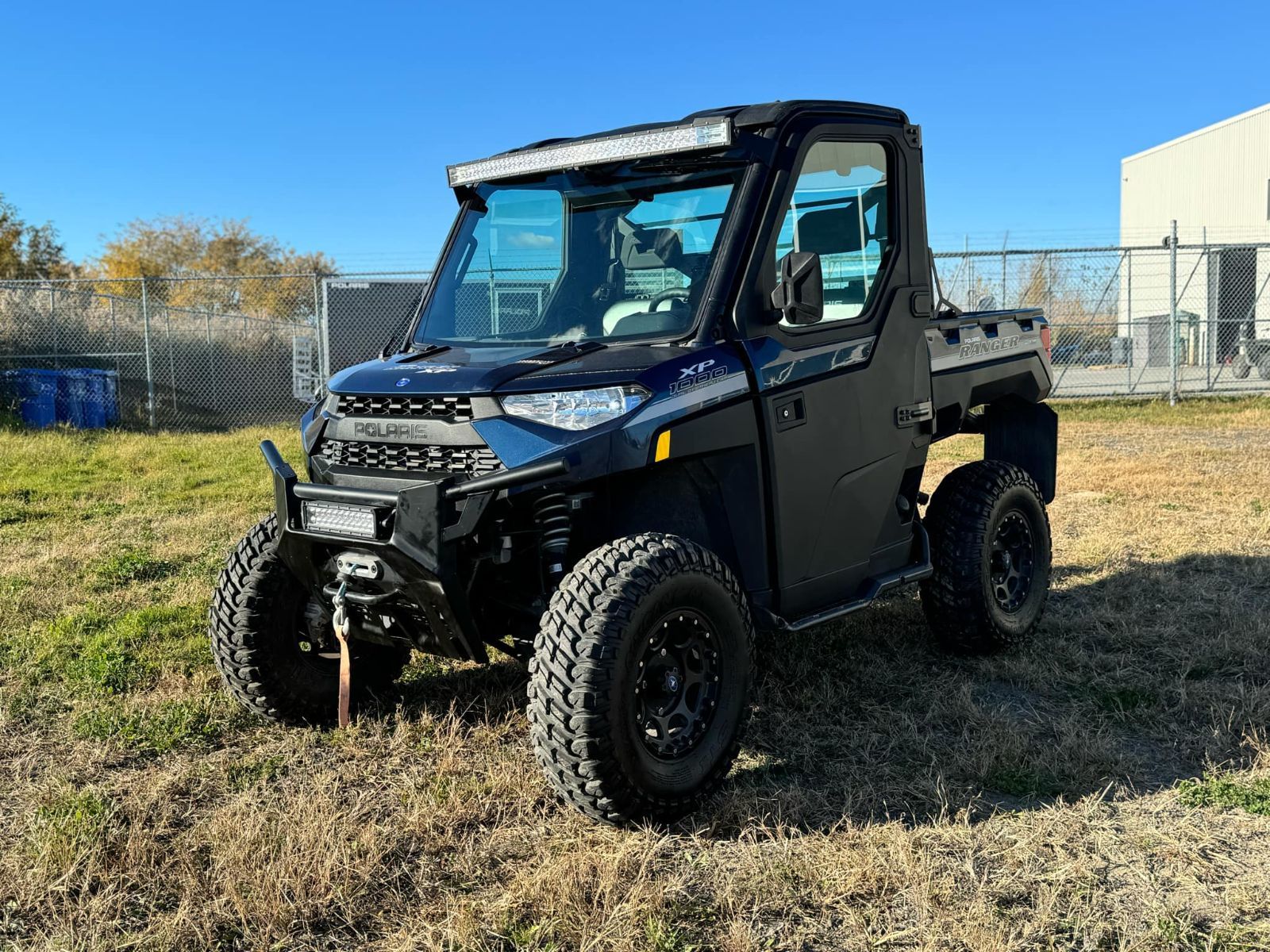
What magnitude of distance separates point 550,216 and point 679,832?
2.42m

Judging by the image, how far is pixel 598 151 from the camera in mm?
4137

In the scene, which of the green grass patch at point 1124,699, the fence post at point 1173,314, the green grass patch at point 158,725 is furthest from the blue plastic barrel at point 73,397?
the fence post at point 1173,314

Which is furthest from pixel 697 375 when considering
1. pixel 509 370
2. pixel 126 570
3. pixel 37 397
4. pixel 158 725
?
pixel 37 397

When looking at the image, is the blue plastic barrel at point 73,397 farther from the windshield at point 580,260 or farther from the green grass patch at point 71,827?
the green grass patch at point 71,827

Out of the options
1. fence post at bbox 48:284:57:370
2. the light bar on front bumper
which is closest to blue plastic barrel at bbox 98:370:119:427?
fence post at bbox 48:284:57:370

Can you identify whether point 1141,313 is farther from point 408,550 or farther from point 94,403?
point 408,550

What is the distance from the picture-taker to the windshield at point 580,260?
13.2ft

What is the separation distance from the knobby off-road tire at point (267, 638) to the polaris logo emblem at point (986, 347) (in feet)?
10.2

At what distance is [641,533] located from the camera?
363 centimetres

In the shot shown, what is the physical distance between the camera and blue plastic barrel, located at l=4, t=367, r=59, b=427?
15.0m

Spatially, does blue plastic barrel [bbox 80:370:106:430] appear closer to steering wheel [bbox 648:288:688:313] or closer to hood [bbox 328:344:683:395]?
hood [bbox 328:344:683:395]

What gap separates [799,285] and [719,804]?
1831 millimetres

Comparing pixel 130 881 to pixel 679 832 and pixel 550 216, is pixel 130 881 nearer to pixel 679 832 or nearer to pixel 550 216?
pixel 679 832

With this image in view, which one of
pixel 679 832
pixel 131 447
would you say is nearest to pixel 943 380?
pixel 679 832
